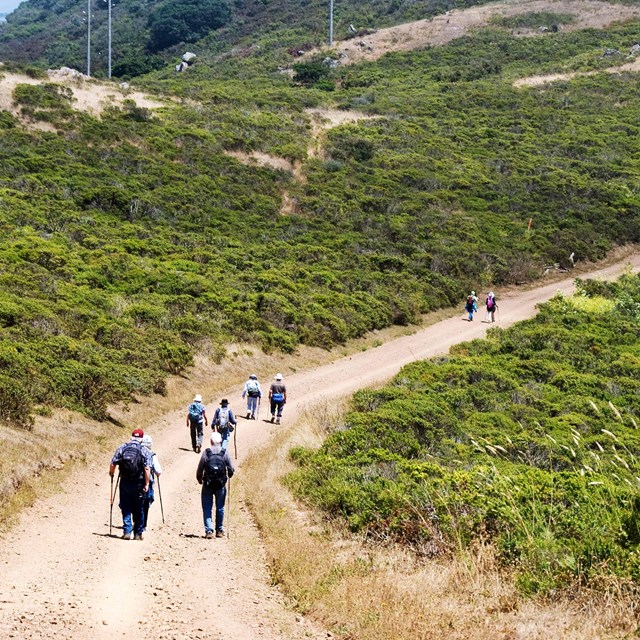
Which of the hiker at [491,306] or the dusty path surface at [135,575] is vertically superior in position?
the hiker at [491,306]

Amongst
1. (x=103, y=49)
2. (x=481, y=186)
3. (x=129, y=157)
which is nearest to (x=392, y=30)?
(x=103, y=49)

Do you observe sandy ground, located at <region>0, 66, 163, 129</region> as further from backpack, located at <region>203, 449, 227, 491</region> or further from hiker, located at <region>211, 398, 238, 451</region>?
backpack, located at <region>203, 449, 227, 491</region>

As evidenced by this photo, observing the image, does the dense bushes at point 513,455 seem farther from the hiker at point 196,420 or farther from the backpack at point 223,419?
the hiker at point 196,420

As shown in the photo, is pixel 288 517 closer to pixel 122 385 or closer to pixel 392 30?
pixel 122 385

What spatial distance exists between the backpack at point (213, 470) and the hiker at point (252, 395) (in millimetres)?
8706

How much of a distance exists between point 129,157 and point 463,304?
19.4 m

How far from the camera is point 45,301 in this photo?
22.7 meters

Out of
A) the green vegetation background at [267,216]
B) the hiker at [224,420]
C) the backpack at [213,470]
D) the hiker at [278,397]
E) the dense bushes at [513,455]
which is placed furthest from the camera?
the green vegetation background at [267,216]

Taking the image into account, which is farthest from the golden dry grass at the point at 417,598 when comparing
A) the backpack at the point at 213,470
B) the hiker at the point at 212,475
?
the backpack at the point at 213,470

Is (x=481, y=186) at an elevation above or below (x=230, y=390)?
above

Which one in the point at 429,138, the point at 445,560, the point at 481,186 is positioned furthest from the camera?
the point at 429,138

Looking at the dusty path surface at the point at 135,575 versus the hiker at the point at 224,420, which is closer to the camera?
the dusty path surface at the point at 135,575

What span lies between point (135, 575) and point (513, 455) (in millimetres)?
7785

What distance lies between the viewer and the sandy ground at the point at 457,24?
90.4 m
